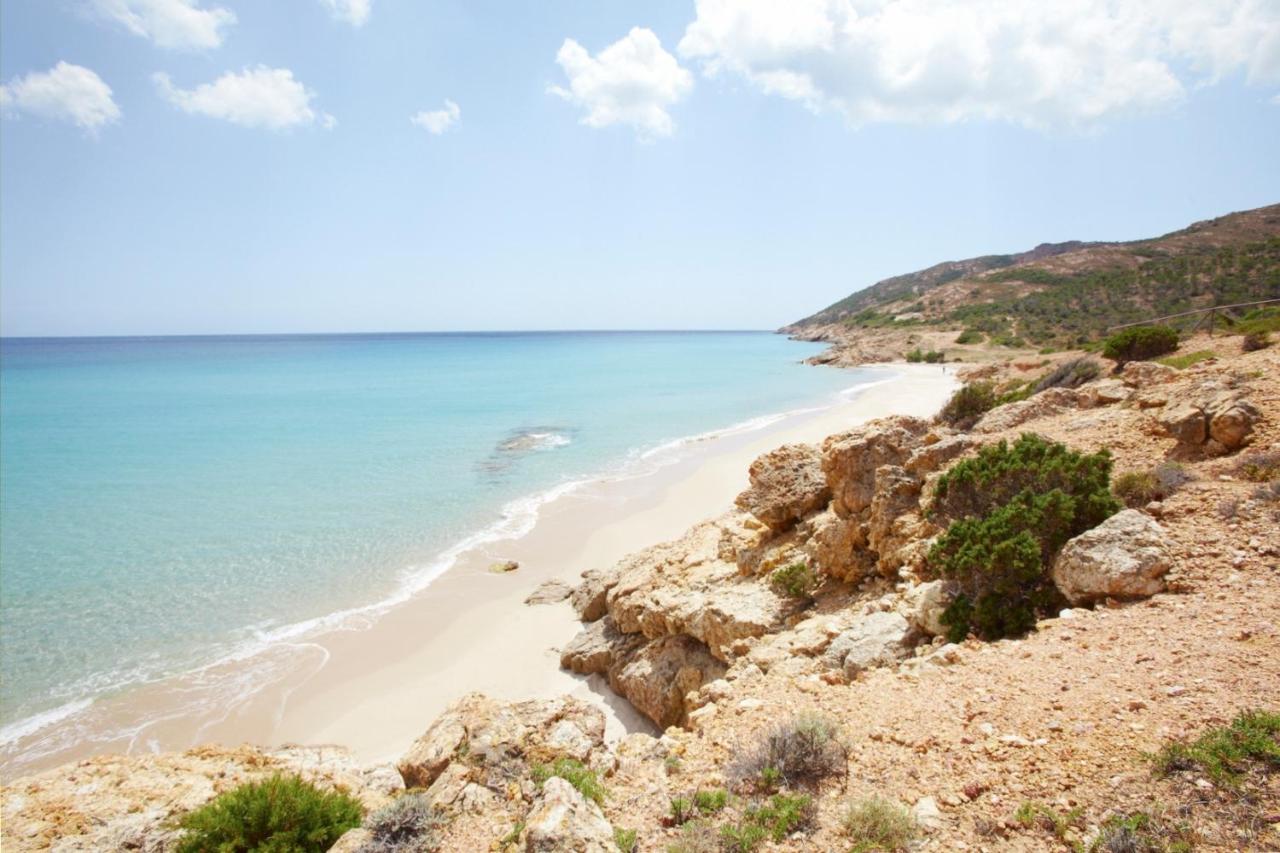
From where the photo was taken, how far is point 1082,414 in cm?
1122

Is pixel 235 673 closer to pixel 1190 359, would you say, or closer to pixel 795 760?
pixel 795 760

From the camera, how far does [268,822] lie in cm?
507

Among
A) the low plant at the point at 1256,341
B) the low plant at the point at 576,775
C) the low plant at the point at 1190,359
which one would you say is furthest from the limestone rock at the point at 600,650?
the low plant at the point at 1256,341

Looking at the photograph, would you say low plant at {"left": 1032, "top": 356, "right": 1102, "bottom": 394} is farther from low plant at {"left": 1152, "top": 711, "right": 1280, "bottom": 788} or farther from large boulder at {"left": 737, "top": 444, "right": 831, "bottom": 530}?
low plant at {"left": 1152, "top": 711, "right": 1280, "bottom": 788}

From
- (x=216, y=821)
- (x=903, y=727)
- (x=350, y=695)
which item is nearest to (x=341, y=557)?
(x=350, y=695)

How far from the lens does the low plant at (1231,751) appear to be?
367cm

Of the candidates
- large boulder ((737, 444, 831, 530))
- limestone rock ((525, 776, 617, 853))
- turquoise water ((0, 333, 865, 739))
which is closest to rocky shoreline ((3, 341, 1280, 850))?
limestone rock ((525, 776, 617, 853))

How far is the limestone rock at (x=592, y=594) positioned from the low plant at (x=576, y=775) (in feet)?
22.1

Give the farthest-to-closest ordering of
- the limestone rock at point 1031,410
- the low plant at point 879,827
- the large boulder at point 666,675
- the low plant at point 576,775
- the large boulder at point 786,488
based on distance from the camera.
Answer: the limestone rock at point 1031,410
the large boulder at point 786,488
the large boulder at point 666,675
the low plant at point 576,775
the low plant at point 879,827

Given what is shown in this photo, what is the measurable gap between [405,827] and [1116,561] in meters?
7.53

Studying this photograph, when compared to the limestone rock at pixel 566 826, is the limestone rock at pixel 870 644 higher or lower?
lower

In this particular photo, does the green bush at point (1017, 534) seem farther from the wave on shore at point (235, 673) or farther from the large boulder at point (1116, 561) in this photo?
the wave on shore at point (235, 673)

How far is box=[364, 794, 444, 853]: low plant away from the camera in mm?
4535

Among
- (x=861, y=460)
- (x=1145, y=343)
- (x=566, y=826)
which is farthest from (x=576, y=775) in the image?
(x=1145, y=343)
